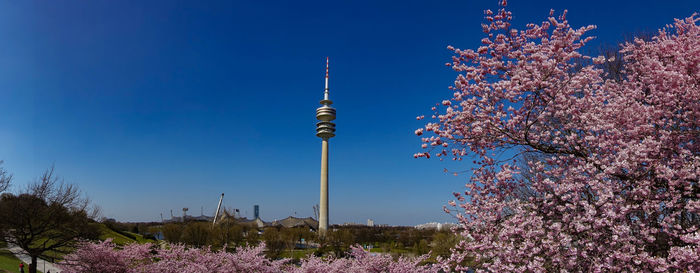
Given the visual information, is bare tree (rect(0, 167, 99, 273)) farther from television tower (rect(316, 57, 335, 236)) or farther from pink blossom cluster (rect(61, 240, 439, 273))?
television tower (rect(316, 57, 335, 236))

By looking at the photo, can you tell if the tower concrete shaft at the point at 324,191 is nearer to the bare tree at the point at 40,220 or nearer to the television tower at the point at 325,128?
the television tower at the point at 325,128

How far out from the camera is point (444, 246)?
123 ft

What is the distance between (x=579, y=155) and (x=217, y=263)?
14740mm

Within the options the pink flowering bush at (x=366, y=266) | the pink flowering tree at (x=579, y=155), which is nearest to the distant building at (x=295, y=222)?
the pink flowering bush at (x=366, y=266)

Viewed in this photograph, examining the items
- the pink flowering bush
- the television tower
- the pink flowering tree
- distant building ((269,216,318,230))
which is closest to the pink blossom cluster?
the pink flowering bush

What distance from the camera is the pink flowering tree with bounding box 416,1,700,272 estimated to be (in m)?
6.35

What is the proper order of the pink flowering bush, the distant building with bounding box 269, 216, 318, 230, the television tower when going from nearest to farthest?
the pink flowering bush < the television tower < the distant building with bounding box 269, 216, 318, 230

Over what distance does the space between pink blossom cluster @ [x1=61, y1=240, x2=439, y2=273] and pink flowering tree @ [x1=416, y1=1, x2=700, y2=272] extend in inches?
260

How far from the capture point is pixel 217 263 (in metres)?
17.5

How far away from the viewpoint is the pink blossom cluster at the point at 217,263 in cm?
1553

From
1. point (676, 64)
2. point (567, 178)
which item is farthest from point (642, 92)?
point (567, 178)

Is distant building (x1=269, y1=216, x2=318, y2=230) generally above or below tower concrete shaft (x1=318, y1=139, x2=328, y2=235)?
below

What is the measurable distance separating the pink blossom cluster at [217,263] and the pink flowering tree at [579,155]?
6597 mm

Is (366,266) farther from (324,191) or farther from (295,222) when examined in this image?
(295,222)
